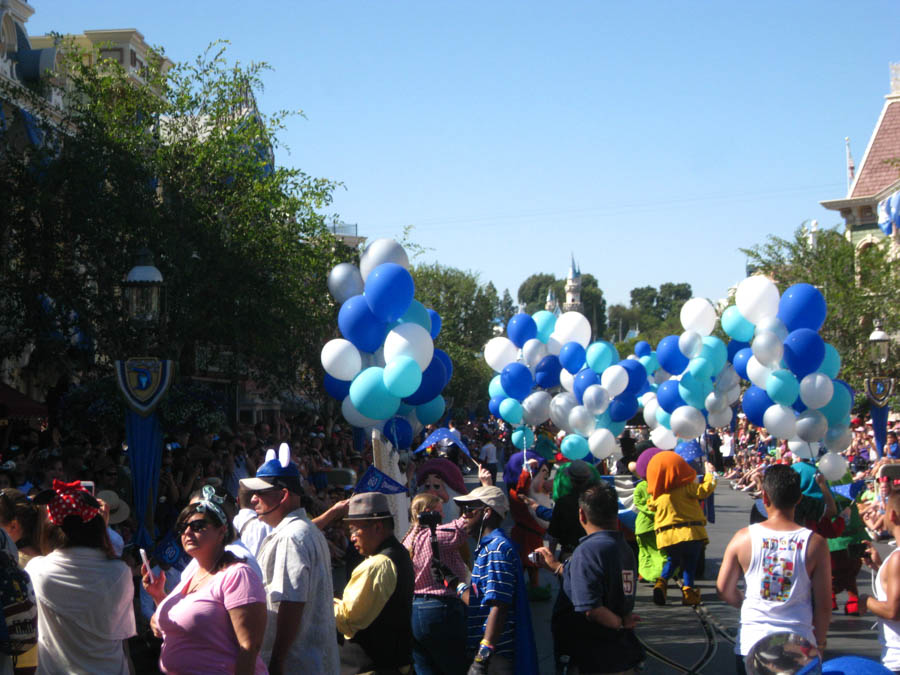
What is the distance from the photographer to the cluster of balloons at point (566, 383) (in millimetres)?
17297

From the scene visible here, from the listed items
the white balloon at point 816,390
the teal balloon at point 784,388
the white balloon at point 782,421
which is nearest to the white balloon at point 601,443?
the white balloon at point 782,421

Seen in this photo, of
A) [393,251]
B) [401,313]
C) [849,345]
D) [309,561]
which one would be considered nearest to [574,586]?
[309,561]

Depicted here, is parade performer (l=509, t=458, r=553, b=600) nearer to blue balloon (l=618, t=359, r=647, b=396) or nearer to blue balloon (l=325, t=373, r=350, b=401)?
blue balloon (l=325, t=373, r=350, b=401)

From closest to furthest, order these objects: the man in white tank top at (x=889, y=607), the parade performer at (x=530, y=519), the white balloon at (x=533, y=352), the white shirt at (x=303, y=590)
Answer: the white shirt at (x=303, y=590)
the man in white tank top at (x=889, y=607)
the parade performer at (x=530, y=519)
the white balloon at (x=533, y=352)

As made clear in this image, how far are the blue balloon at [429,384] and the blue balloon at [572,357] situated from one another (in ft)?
26.2

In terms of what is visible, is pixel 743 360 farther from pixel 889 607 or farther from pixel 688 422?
pixel 889 607

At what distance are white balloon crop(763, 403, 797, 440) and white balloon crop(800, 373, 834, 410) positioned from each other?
255 millimetres

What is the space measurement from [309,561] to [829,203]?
45165 mm

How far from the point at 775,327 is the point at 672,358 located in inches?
155

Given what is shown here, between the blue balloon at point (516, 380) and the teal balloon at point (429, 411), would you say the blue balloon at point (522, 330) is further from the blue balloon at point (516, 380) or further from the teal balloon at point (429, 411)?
the teal balloon at point (429, 411)

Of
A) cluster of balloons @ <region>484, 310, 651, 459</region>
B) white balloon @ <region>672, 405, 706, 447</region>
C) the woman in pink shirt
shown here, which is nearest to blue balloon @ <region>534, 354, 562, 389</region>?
cluster of balloons @ <region>484, 310, 651, 459</region>

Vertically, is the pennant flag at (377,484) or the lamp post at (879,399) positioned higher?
the lamp post at (879,399)

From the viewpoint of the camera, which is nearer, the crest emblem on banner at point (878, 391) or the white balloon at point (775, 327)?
the white balloon at point (775, 327)

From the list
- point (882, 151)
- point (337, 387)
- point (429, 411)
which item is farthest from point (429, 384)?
point (882, 151)
